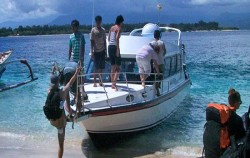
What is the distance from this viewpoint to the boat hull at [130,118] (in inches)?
378

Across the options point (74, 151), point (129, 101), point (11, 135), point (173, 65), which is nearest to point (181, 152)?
point (129, 101)

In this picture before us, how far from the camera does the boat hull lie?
31.5ft

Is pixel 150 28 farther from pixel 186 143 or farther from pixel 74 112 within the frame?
pixel 74 112

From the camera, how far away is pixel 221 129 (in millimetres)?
5348

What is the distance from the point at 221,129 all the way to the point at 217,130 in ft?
0.18

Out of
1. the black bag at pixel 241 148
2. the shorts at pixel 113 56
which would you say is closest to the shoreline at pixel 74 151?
the shorts at pixel 113 56

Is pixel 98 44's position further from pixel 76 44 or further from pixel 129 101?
pixel 129 101

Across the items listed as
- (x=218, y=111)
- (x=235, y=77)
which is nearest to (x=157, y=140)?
(x=218, y=111)

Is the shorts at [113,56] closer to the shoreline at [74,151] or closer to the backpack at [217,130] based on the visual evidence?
the shoreline at [74,151]

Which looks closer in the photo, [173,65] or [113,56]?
[113,56]

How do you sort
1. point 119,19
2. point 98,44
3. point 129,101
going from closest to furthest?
point 129,101 → point 119,19 → point 98,44

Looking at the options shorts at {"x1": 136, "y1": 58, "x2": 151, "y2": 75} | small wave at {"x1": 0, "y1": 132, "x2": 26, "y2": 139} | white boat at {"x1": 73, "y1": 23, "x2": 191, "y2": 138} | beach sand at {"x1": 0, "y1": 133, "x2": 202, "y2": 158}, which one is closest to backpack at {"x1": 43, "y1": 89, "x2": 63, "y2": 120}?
white boat at {"x1": 73, "y1": 23, "x2": 191, "y2": 138}

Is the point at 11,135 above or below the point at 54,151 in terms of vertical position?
below

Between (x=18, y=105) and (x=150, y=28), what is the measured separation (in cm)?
785
